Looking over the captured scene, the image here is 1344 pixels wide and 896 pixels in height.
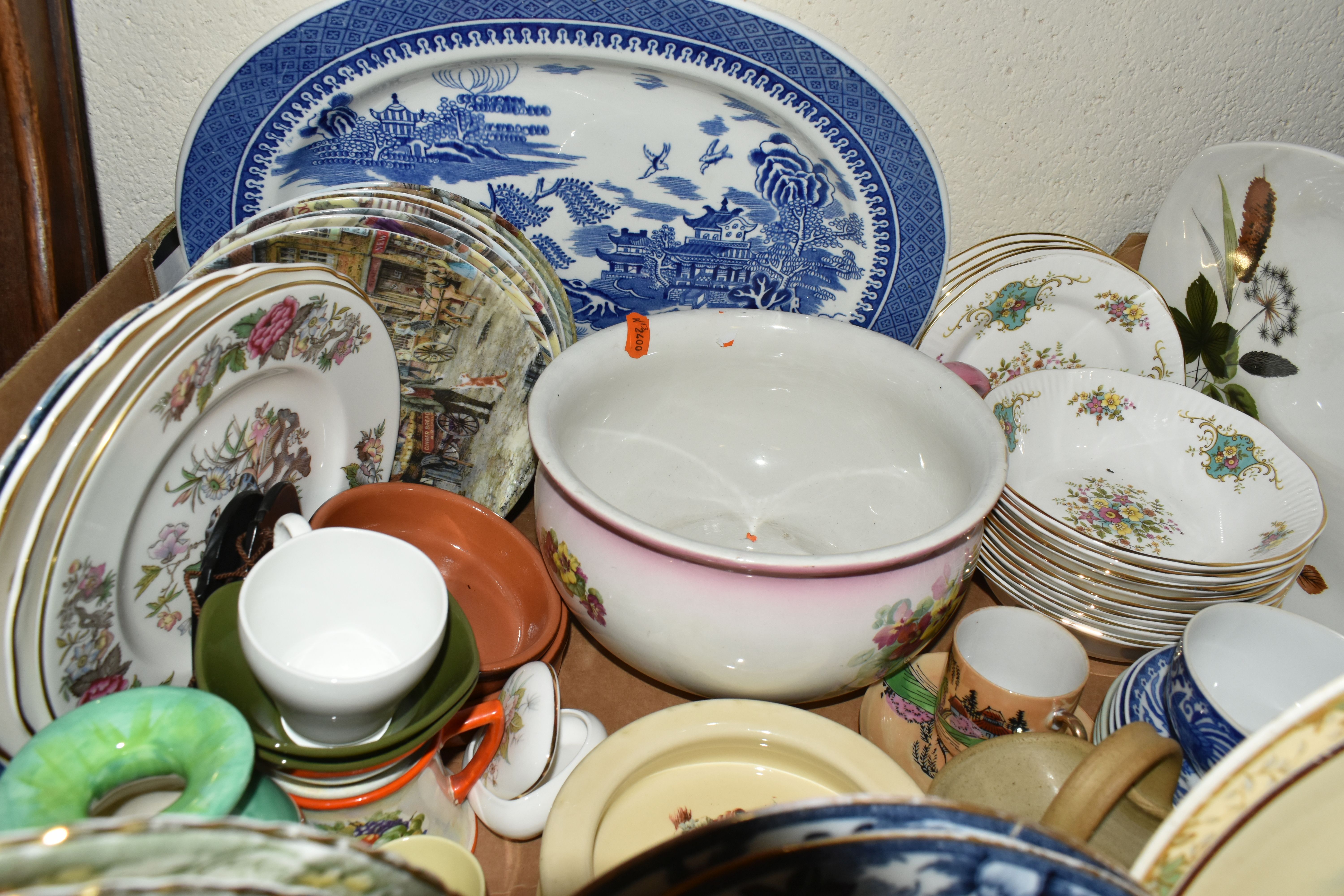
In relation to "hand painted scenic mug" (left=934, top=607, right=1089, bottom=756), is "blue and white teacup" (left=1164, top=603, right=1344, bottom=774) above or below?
above

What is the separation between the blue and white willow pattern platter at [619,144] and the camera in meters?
0.64

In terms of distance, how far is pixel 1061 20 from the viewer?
79cm

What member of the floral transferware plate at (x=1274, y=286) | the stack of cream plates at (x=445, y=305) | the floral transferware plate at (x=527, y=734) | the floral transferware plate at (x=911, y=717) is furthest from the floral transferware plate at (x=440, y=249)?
the floral transferware plate at (x=1274, y=286)

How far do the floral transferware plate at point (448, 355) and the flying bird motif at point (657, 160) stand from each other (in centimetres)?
17

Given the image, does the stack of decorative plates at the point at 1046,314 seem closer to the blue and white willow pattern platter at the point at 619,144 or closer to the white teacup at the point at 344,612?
the blue and white willow pattern platter at the point at 619,144

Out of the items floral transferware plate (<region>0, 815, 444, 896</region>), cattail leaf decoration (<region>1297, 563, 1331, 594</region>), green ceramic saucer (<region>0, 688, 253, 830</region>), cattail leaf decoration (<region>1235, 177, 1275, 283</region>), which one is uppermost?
cattail leaf decoration (<region>1235, 177, 1275, 283</region>)

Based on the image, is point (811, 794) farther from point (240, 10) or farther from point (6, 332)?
point (240, 10)

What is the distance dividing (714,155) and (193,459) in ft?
1.55

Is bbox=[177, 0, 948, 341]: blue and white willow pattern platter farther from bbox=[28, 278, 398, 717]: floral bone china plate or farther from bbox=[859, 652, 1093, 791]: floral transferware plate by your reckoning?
bbox=[859, 652, 1093, 791]: floral transferware plate

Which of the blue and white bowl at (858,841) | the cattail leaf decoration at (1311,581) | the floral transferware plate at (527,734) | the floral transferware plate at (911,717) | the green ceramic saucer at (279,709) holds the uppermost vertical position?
the blue and white bowl at (858,841)

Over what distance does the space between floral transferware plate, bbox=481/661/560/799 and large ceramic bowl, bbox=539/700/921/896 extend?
0.03 metres

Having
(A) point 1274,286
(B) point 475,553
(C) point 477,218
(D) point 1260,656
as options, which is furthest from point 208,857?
(A) point 1274,286

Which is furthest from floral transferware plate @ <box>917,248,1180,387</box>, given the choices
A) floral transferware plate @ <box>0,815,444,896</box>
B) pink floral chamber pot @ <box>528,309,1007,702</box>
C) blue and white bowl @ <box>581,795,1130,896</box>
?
floral transferware plate @ <box>0,815,444,896</box>

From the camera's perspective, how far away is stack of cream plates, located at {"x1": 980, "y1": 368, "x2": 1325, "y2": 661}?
67 cm
